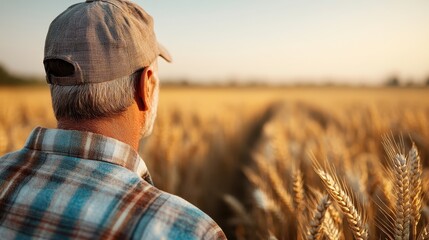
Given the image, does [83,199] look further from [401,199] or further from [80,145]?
[401,199]

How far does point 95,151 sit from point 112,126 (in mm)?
109

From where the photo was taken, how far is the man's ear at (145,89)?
44.9 inches

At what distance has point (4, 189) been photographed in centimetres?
96

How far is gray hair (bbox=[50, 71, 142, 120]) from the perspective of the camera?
3.46 feet

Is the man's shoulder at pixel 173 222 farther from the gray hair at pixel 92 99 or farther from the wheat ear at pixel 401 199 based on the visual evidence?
the wheat ear at pixel 401 199

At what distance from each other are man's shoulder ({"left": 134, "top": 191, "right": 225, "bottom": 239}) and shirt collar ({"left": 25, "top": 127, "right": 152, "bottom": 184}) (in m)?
0.19

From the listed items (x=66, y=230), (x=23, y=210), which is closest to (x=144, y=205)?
(x=66, y=230)

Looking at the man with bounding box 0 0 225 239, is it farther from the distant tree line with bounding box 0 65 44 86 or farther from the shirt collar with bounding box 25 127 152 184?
the distant tree line with bounding box 0 65 44 86

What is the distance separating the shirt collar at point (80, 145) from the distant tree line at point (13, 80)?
33177mm

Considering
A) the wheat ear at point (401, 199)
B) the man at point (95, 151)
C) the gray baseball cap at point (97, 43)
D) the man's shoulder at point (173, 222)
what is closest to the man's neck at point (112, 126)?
the man at point (95, 151)

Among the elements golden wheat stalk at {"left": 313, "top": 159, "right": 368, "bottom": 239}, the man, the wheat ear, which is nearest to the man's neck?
the man

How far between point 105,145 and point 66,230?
0.76 ft

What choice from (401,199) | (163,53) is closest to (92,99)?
(163,53)

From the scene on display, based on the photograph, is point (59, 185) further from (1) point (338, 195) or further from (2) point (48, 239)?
(1) point (338, 195)
